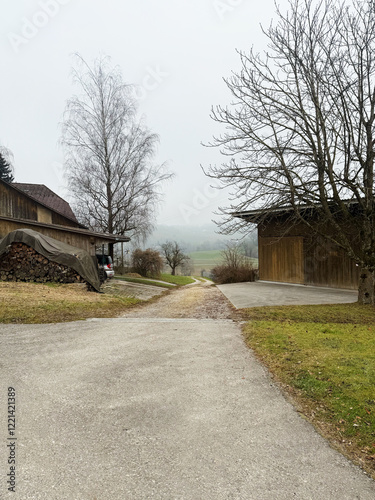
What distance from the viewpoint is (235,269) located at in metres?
20.9

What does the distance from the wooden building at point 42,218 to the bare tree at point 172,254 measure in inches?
512

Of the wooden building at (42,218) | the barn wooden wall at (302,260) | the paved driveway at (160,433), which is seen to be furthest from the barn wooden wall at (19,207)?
the paved driveway at (160,433)

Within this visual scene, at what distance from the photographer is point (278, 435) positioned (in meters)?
2.65

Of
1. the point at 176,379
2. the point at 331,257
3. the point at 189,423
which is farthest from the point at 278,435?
the point at 331,257

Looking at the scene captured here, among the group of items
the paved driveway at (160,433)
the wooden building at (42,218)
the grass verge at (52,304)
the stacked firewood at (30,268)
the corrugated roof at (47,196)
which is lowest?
the paved driveway at (160,433)

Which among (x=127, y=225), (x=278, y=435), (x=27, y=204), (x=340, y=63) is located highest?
(x=340, y=63)

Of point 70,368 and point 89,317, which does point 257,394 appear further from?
point 89,317

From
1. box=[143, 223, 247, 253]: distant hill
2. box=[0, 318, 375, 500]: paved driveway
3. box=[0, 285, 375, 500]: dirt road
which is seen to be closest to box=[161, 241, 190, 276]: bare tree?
box=[143, 223, 247, 253]: distant hill

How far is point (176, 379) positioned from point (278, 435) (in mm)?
1467

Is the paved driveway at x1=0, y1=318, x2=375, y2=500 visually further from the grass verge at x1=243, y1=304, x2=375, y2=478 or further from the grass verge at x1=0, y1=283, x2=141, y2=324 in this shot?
the grass verge at x1=0, y1=283, x2=141, y2=324

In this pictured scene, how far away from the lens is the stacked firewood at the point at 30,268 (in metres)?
13.0

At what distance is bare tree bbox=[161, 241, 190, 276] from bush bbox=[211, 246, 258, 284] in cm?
1503

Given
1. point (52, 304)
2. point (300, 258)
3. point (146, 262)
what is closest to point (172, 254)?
point (146, 262)

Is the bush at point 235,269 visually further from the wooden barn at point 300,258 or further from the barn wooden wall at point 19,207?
the barn wooden wall at point 19,207
